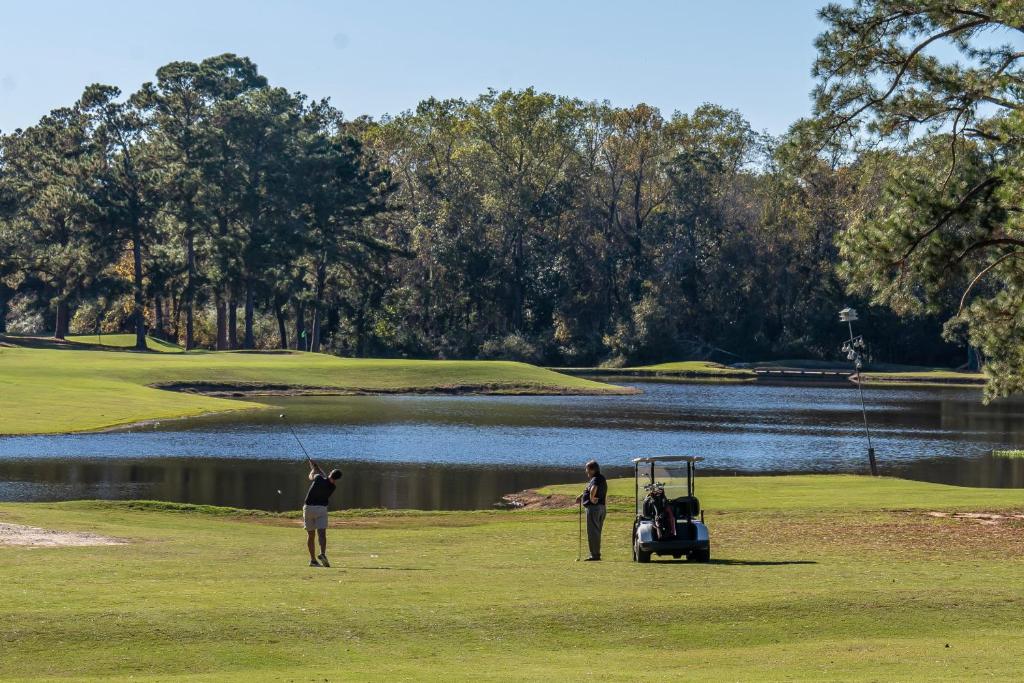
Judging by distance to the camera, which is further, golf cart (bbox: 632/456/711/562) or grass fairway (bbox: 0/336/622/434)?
grass fairway (bbox: 0/336/622/434)

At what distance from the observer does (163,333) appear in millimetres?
154625

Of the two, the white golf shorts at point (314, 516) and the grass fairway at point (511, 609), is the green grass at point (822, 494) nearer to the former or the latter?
the grass fairway at point (511, 609)

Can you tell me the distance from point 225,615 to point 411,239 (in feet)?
434

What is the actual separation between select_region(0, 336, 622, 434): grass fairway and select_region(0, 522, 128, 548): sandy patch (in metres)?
31.6

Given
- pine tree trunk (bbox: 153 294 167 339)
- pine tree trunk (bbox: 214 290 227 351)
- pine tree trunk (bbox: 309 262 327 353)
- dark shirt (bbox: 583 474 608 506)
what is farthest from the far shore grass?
dark shirt (bbox: 583 474 608 506)

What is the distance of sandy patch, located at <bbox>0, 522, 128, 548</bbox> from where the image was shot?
2539cm

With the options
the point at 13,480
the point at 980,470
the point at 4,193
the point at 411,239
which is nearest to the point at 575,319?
the point at 411,239

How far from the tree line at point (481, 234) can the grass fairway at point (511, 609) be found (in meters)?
104

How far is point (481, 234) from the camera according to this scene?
475ft

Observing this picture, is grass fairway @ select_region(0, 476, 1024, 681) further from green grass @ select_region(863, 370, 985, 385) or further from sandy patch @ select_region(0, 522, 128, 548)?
green grass @ select_region(863, 370, 985, 385)

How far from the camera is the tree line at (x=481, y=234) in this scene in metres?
130

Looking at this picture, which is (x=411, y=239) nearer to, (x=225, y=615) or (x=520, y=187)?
(x=520, y=187)

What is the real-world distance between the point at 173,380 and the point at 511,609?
75358mm

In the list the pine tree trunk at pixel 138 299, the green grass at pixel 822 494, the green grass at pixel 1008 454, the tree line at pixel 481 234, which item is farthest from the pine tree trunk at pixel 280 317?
the green grass at pixel 822 494
